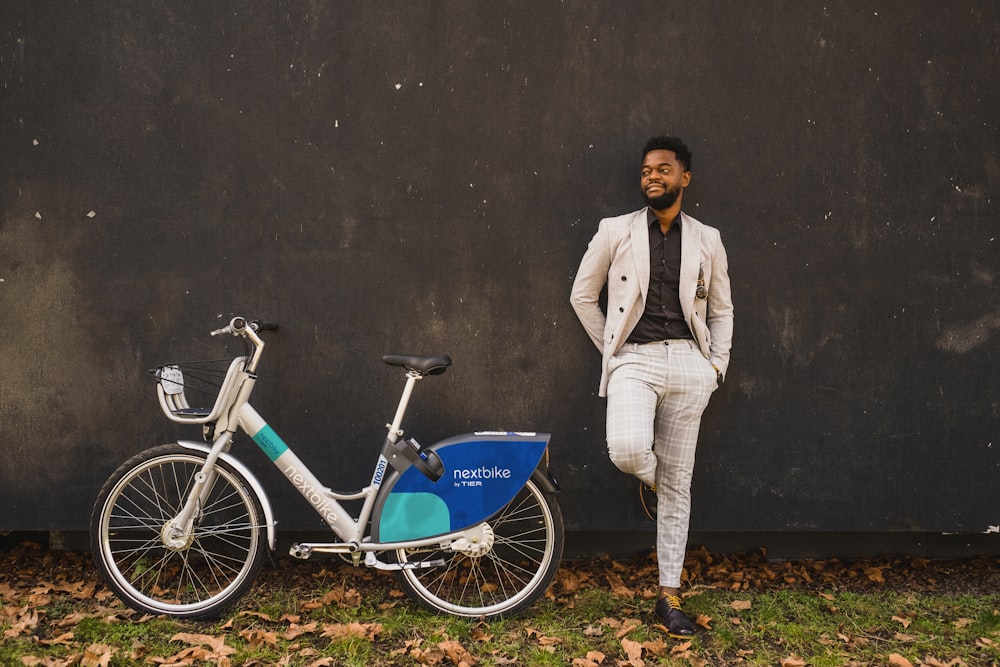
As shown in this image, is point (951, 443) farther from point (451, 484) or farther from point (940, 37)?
point (451, 484)

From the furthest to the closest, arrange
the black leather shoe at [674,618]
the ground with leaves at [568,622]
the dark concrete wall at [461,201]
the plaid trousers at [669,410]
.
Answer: the dark concrete wall at [461,201] < the plaid trousers at [669,410] < the black leather shoe at [674,618] < the ground with leaves at [568,622]

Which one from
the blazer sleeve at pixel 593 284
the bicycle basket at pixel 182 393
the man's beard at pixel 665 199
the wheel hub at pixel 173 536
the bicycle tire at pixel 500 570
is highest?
the man's beard at pixel 665 199

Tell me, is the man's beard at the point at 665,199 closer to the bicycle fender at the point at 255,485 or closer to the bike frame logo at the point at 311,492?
the bike frame logo at the point at 311,492

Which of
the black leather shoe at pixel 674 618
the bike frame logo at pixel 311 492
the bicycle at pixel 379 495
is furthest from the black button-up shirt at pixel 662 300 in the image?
the bike frame logo at pixel 311 492

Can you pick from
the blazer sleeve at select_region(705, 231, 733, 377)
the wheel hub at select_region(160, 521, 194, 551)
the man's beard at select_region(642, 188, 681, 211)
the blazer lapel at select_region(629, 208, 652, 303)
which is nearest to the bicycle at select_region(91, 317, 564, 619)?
the wheel hub at select_region(160, 521, 194, 551)

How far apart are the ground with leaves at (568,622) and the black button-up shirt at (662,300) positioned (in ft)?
5.22

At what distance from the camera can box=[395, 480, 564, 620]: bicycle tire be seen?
422cm

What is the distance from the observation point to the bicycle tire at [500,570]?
422cm

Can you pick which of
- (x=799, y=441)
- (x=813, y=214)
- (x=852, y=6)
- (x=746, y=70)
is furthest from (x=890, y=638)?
(x=852, y=6)

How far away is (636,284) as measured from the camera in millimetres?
4258

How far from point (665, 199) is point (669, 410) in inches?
46.2

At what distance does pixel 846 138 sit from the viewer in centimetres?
473

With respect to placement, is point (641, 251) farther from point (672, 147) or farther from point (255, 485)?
point (255, 485)

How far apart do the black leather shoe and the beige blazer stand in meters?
1.20
